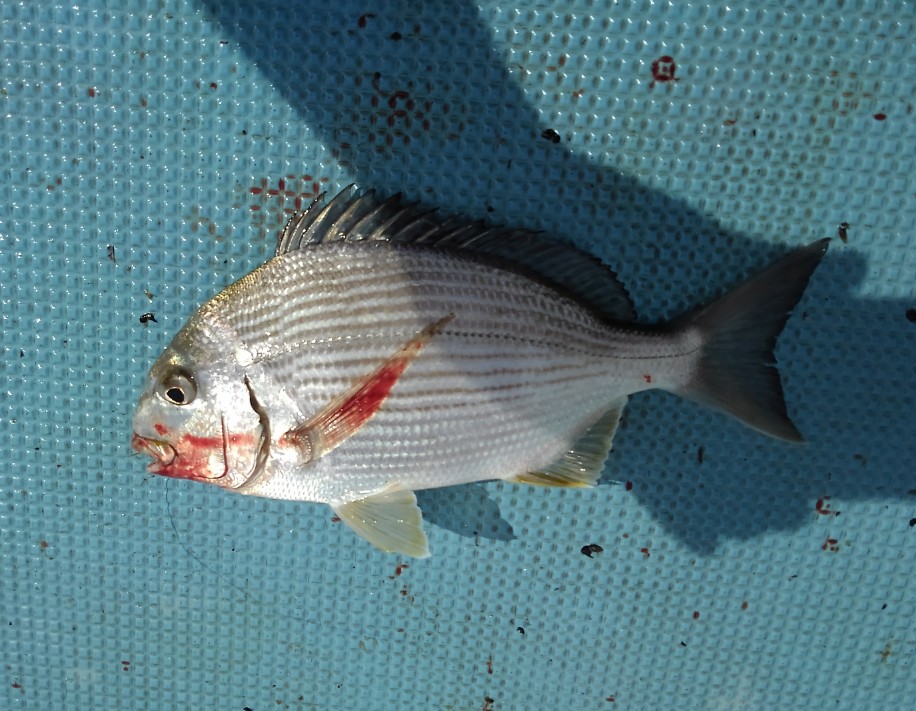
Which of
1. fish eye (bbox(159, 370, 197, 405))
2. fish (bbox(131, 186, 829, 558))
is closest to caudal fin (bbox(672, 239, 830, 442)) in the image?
fish (bbox(131, 186, 829, 558))

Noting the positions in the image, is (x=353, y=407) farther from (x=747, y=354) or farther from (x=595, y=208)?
(x=747, y=354)

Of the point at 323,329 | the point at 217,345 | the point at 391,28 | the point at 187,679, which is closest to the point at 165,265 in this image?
the point at 217,345

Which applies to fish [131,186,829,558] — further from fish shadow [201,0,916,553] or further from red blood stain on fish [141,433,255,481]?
fish shadow [201,0,916,553]

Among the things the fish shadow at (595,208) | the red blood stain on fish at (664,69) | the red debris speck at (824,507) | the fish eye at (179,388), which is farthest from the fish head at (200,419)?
the red debris speck at (824,507)

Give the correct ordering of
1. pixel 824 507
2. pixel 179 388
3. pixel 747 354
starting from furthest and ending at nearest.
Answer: pixel 824 507
pixel 747 354
pixel 179 388

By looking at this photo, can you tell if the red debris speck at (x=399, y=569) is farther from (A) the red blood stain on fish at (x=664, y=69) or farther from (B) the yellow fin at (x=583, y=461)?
(A) the red blood stain on fish at (x=664, y=69)

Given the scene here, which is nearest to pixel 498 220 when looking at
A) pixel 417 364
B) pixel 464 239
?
pixel 464 239
